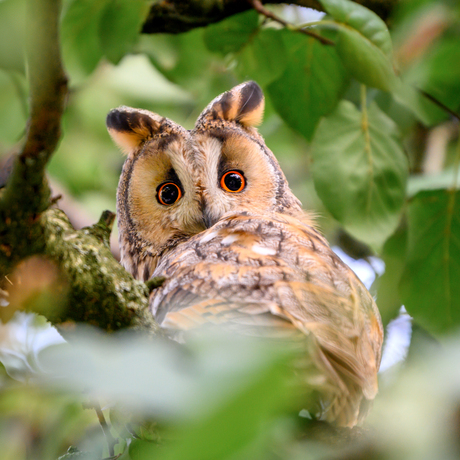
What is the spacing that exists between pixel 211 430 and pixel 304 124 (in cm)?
186

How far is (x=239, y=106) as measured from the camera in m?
2.50

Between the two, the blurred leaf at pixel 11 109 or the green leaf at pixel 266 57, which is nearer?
the blurred leaf at pixel 11 109

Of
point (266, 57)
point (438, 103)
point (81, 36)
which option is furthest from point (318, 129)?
point (81, 36)

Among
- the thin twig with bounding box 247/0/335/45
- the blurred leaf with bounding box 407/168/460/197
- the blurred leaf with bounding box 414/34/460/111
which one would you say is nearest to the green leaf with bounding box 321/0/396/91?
the blurred leaf with bounding box 414/34/460/111

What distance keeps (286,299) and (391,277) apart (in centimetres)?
87

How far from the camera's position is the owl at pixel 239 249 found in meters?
1.28

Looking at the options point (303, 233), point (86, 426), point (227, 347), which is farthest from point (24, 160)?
point (303, 233)

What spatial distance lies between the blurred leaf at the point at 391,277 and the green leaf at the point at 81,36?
4.43 feet

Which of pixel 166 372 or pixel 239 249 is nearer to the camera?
pixel 166 372

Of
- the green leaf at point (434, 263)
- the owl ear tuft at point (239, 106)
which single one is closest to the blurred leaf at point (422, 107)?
the green leaf at point (434, 263)

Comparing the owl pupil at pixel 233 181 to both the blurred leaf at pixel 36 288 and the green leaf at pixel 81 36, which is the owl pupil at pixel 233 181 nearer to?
the green leaf at pixel 81 36

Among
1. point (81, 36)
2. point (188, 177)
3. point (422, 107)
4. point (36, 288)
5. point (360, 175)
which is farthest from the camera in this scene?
point (188, 177)

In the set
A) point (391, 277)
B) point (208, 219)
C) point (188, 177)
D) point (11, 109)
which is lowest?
point (391, 277)

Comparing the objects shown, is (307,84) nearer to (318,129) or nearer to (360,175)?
(318,129)
